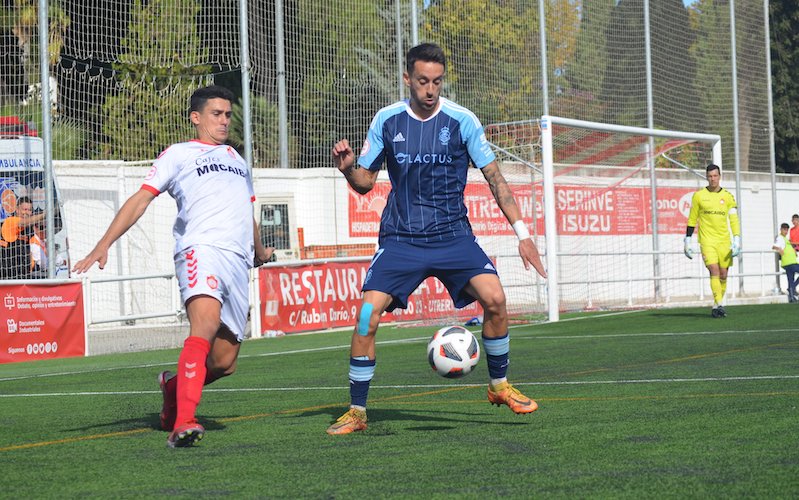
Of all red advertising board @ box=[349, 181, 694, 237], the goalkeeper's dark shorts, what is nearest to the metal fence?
red advertising board @ box=[349, 181, 694, 237]

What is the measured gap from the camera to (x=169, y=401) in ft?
24.1

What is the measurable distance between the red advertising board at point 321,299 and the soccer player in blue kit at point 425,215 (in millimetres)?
12919

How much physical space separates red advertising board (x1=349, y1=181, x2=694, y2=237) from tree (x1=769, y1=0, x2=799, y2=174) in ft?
116

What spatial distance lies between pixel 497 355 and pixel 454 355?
0.27 metres

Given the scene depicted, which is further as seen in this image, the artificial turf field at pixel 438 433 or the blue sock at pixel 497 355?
the blue sock at pixel 497 355

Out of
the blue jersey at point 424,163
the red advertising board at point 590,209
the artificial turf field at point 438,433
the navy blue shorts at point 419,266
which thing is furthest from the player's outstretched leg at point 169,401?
the red advertising board at point 590,209

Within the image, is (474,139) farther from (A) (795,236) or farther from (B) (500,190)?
(A) (795,236)

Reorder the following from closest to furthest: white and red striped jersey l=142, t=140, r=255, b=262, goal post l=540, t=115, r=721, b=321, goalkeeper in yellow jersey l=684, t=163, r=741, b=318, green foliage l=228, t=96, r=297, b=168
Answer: white and red striped jersey l=142, t=140, r=255, b=262 < goalkeeper in yellow jersey l=684, t=163, r=741, b=318 < goal post l=540, t=115, r=721, b=321 < green foliage l=228, t=96, r=297, b=168

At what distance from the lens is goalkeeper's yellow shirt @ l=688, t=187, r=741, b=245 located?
19172mm

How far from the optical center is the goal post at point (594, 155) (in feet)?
66.4

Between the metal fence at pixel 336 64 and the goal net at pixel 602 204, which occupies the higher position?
the metal fence at pixel 336 64

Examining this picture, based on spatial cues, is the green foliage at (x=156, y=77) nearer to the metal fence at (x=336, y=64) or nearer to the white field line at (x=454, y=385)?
the metal fence at (x=336, y=64)

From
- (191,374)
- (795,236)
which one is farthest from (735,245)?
(191,374)

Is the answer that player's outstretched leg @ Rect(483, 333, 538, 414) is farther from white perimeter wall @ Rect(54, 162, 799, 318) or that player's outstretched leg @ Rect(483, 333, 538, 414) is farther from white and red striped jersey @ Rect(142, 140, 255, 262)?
white perimeter wall @ Rect(54, 162, 799, 318)
